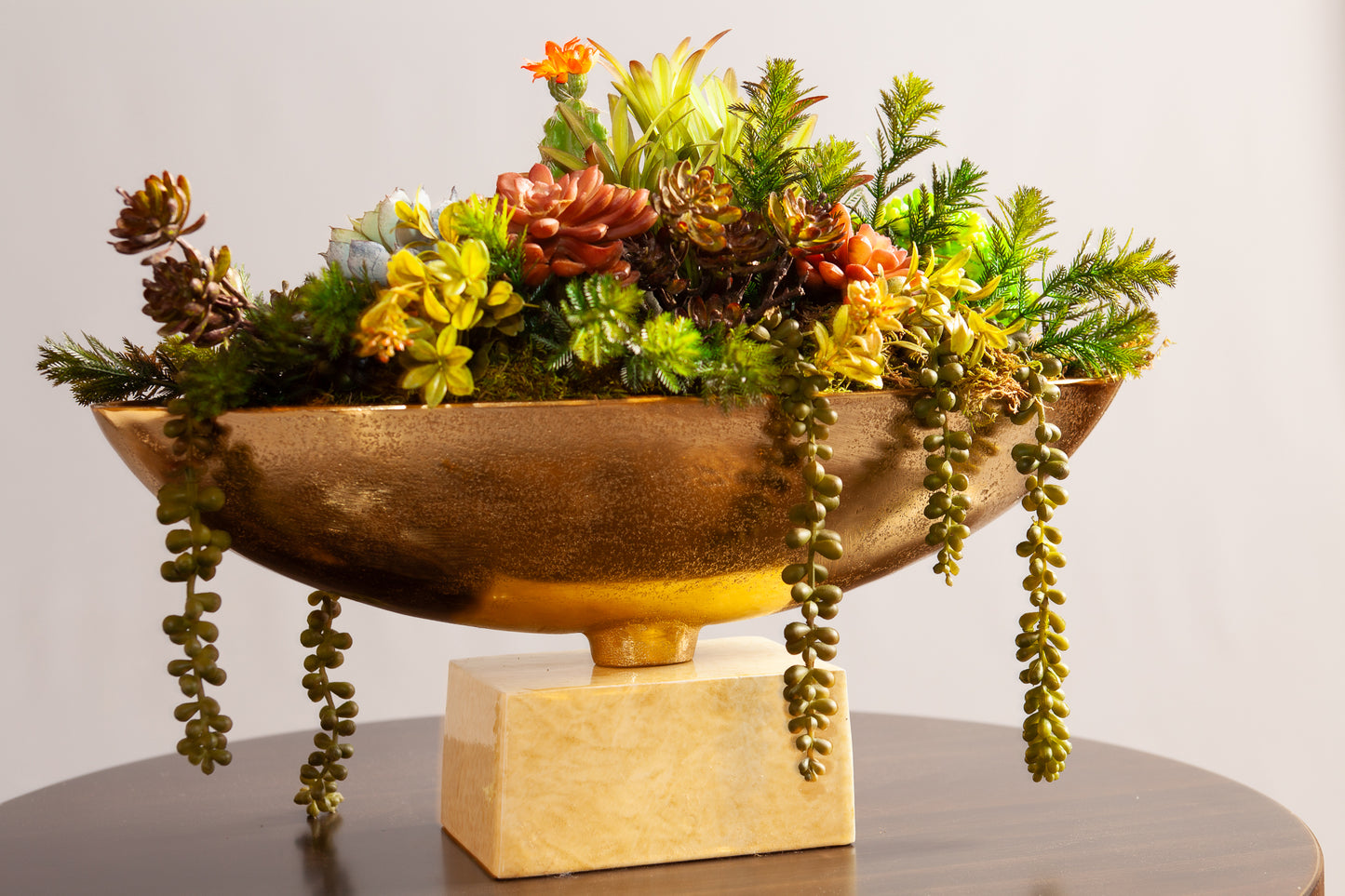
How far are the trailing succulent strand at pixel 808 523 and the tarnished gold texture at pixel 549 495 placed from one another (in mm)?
18

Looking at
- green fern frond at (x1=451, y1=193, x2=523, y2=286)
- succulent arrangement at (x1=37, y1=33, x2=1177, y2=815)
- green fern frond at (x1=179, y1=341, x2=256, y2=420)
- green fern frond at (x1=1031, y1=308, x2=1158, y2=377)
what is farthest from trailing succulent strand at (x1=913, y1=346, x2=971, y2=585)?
green fern frond at (x1=179, y1=341, x2=256, y2=420)

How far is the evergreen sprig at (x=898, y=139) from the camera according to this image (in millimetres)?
753

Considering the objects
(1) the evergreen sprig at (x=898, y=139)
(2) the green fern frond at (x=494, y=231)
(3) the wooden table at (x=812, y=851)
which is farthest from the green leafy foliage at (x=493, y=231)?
(3) the wooden table at (x=812, y=851)

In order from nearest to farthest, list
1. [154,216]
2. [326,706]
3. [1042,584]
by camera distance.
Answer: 1. [154,216]
2. [1042,584]
3. [326,706]

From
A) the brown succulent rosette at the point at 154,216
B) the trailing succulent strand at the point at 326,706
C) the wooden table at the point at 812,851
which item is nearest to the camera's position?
the brown succulent rosette at the point at 154,216

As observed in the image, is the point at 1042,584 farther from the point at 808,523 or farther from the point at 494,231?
the point at 494,231

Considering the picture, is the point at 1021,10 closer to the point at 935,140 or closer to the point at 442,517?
the point at 935,140

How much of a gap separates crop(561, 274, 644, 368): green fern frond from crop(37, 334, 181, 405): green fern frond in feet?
0.83

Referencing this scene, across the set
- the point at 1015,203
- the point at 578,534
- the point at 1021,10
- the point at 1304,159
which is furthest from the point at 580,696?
the point at 1304,159

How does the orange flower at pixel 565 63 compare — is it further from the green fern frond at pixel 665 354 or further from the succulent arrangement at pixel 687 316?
the green fern frond at pixel 665 354

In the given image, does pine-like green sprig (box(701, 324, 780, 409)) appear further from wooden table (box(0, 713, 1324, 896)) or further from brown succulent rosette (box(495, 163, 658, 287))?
wooden table (box(0, 713, 1324, 896))

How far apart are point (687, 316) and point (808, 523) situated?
0.12 meters

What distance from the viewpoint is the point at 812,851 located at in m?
0.79

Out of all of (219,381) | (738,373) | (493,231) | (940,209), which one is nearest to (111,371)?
(219,381)
